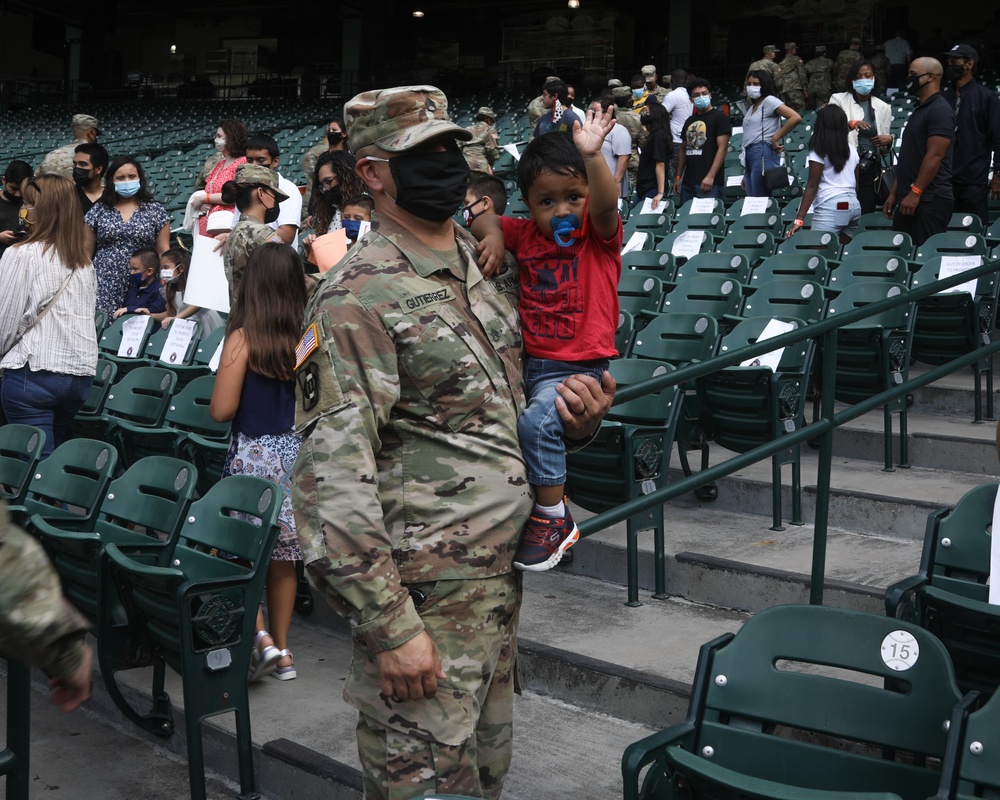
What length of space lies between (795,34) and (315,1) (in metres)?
13.4

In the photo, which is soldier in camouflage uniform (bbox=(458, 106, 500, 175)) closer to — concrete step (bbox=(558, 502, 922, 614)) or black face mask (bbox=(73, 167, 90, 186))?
concrete step (bbox=(558, 502, 922, 614))

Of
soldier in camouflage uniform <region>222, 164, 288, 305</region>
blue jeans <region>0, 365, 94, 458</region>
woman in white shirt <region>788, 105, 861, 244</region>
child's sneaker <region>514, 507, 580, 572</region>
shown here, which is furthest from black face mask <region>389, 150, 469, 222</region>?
woman in white shirt <region>788, 105, 861, 244</region>

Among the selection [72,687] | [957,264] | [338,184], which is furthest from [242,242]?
[957,264]

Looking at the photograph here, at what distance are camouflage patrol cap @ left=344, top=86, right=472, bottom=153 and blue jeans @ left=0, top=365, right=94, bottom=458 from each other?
137 inches

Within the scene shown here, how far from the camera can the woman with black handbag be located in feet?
33.1

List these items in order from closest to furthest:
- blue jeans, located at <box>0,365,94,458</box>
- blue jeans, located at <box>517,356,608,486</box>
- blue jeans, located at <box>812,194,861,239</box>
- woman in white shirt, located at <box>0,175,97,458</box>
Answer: blue jeans, located at <box>517,356,608,486</box> → woman in white shirt, located at <box>0,175,97,458</box> → blue jeans, located at <box>0,365,94,458</box> → blue jeans, located at <box>812,194,861,239</box>

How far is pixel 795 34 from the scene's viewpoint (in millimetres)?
25875

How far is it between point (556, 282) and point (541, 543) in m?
0.52

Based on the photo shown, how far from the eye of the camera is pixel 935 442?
17.8ft

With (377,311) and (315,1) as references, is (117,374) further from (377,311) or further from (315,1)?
(315,1)

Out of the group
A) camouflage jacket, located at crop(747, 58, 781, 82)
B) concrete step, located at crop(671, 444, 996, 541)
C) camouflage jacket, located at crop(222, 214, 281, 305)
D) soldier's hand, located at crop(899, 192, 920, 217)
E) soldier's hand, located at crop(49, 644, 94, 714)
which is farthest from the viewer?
camouflage jacket, located at crop(747, 58, 781, 82)

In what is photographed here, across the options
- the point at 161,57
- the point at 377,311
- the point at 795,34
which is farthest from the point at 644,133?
the point at 161,57

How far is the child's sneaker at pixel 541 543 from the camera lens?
6.99ft

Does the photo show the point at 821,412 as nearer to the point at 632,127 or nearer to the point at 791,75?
the point at 632,127
